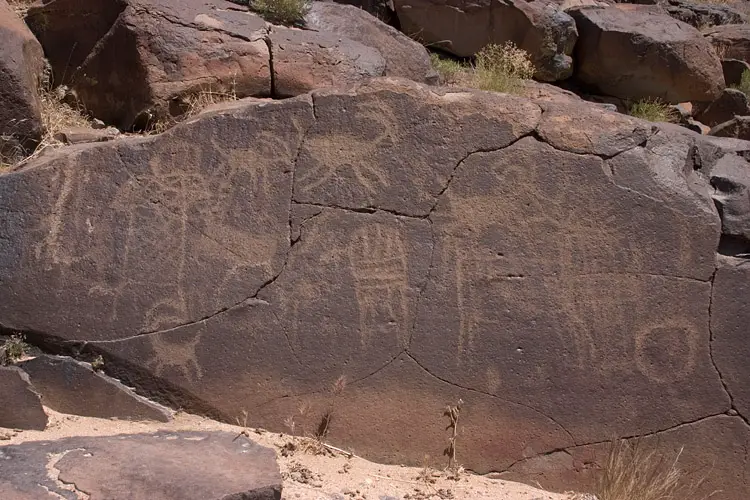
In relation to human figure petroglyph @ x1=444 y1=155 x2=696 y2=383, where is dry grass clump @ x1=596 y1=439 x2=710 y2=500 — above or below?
below

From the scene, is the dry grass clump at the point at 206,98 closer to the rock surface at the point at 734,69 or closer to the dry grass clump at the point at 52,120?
the dry grass clump at the point at 52,120

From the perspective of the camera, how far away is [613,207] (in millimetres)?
3457

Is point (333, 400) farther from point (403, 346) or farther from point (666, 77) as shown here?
point (666, 77)

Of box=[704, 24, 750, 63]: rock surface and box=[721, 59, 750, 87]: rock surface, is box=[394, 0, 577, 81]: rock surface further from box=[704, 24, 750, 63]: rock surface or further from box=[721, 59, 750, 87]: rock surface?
box=[704, 24, 750, 63]: rock surface

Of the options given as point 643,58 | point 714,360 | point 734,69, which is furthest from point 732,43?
point 714,360

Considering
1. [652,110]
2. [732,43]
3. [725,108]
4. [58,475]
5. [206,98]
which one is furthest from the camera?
[732,43]

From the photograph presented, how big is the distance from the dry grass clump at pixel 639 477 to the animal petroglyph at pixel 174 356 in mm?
1620

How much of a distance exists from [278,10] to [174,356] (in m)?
2.62

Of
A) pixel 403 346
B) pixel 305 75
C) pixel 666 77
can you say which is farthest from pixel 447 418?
pixel 666 77

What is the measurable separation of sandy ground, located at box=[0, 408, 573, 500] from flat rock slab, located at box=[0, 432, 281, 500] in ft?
0.55

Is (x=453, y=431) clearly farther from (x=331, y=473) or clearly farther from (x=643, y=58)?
(x=643, y=58)

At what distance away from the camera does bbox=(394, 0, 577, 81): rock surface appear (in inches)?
304

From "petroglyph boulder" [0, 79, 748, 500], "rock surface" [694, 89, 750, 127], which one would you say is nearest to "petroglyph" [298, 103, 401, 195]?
"petroglyph boulder" [0, 79, 748, 500]

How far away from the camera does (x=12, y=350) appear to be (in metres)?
3.52
